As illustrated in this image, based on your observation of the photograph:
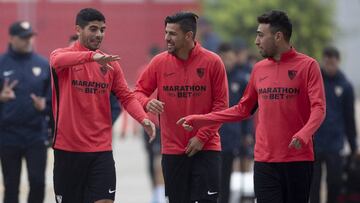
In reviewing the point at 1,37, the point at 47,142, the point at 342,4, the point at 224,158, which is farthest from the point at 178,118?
the point at 342,4

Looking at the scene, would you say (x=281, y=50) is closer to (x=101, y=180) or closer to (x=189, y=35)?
(x=189, y=35)

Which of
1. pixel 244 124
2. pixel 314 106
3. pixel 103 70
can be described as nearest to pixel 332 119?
pixel 244 124

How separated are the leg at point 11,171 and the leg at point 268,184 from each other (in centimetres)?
365

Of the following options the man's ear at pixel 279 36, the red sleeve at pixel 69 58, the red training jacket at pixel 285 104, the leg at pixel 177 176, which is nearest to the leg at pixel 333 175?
the leg at pixel 177 176

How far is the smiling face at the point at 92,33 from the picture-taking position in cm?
1121

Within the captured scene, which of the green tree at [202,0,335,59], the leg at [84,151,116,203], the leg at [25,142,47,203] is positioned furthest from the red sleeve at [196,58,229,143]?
the green tree at [202,0,335,59]

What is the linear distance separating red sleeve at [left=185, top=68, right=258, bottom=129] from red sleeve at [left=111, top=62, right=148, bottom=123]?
51 centimetres

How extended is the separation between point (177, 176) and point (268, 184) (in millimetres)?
1004

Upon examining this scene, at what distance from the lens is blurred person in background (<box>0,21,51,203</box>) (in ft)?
45.0

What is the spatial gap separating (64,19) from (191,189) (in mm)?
39894

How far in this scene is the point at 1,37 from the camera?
158 feet

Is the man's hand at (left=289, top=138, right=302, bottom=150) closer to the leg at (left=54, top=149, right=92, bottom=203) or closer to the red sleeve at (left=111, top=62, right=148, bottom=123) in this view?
the red sleeve at (left=111, top=62, right=148, bottom=123)

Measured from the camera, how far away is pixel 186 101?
452 inches

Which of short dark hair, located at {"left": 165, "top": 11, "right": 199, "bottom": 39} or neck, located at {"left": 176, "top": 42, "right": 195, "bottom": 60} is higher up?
short dark hair, located at {"left": 165, "top": 11, "right": 199, "bottom": 39}
